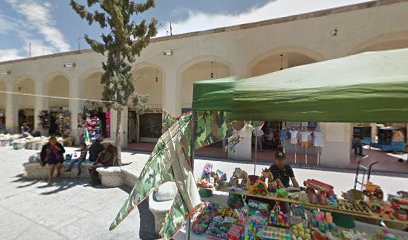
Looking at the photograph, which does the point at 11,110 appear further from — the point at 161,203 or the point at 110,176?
the point at 161,203

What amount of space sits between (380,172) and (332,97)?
8202 millimetres

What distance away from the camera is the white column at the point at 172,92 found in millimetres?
10555

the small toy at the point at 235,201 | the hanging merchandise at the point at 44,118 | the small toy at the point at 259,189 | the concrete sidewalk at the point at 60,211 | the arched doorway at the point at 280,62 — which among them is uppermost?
the arched doorway at the point at 280,62

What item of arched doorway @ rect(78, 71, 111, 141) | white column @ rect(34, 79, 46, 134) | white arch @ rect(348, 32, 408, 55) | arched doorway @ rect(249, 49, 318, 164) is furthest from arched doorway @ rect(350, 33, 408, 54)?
white column @ rect(34, 79, 46, 134)

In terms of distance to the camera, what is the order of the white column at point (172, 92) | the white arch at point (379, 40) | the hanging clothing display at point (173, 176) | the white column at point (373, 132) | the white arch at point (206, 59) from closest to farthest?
1. the hanging clothing display at point (173, 176)
2. the white arch at point (379, 40)
3. the white arch at point (206, 59)
4. the white column at point (172, 92)
5. the white column at point (373, 132)

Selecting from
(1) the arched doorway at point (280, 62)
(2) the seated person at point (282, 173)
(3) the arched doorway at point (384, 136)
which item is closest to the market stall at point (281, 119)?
(2) the seated person at point (282, 173)

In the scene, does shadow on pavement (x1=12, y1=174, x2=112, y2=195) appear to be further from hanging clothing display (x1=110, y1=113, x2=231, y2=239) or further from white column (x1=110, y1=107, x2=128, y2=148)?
white column (x1=110, y1=107, x2=128, y2=148)

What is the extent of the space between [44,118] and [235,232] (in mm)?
16734

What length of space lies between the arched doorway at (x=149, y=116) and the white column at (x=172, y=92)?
3555mm

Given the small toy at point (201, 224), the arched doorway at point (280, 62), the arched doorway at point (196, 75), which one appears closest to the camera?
the small toy at point (201, 224)

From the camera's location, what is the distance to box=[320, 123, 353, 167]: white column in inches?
305

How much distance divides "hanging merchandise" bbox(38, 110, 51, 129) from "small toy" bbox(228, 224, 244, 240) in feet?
54.5

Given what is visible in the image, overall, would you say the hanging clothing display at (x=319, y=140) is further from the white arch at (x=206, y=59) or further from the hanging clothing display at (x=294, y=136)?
the white arch at (x=206, y=59)

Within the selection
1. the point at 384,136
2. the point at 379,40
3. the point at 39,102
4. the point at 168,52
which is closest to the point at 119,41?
the point at 168,52
